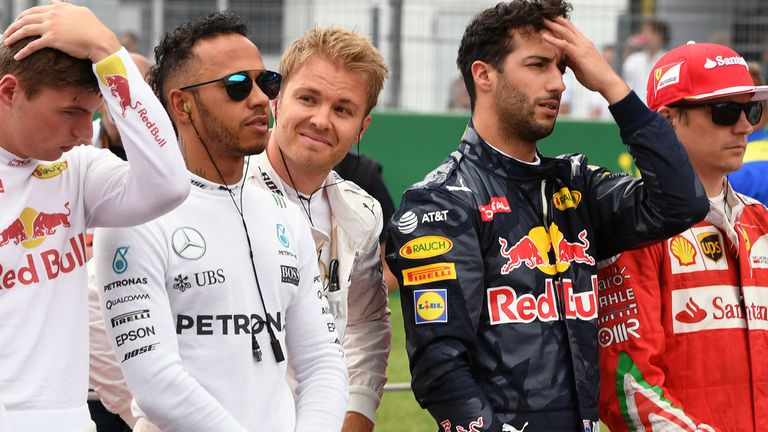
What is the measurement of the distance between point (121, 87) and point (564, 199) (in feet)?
5.37

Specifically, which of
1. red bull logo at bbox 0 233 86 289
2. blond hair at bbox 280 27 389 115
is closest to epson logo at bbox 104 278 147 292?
red bull logo at bbox 0 233 86 289

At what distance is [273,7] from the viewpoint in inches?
487

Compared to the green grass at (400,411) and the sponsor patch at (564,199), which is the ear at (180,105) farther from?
the green grass at (400,411)

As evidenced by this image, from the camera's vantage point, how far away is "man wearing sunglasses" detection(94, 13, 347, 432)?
3.25m

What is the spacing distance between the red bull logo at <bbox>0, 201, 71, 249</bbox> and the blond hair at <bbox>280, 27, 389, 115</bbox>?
1383mm

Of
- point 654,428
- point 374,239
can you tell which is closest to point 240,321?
point 374,239

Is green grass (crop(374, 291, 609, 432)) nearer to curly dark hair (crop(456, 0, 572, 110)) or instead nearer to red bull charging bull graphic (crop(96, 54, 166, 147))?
curly dark hair (crop(456, 0, 572, 110))

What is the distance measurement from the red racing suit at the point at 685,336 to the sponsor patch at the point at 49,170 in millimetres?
1930

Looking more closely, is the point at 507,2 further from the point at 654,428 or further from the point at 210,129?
the point at 654,428

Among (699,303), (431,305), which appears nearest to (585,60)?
(699,303)

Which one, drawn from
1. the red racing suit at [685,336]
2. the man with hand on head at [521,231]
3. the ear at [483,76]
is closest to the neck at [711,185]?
the red racing suit at [685,336]

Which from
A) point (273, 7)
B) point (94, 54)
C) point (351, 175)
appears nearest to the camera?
point (94, 54)

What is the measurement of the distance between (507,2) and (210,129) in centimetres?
125

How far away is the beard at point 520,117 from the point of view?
399cm
